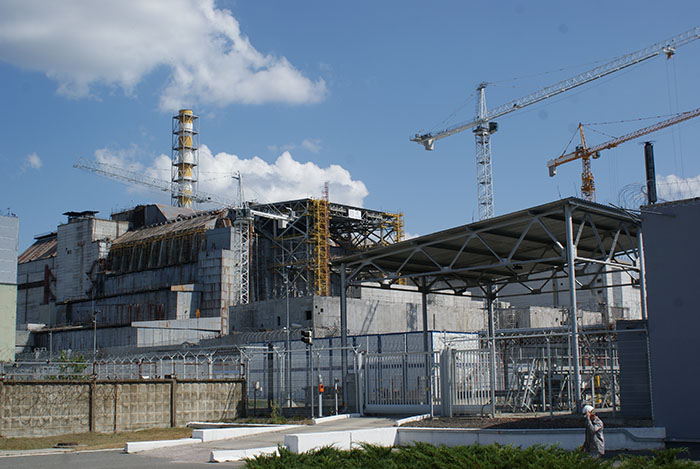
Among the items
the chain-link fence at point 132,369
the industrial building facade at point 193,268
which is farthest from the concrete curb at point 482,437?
the industrial building facade at point 193,268

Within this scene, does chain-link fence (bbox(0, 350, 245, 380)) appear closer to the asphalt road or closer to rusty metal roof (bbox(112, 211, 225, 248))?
the asphalt road

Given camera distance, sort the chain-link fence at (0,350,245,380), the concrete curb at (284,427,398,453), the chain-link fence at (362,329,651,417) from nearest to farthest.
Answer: the concrete curb at (284,427,398,453) → the chain-link fence at (362,329,651,417) → the chain-link fence at (0,350,245,380)

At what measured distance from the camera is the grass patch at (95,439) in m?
24.4

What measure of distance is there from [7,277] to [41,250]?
6187cm

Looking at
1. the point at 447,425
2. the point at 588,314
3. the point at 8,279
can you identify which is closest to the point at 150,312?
the point at 8,279

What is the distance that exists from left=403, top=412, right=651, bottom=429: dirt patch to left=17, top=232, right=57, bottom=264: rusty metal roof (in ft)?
304

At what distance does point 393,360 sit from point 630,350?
383 inches

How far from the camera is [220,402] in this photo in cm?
3272

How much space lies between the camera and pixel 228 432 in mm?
24484

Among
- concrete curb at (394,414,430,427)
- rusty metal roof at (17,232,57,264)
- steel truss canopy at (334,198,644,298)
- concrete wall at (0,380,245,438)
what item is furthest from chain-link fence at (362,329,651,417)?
rusty metal roof at (17,232,57,264)

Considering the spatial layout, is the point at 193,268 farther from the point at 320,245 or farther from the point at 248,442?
the point at 248,442

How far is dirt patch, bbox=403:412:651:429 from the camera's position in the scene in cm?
1959

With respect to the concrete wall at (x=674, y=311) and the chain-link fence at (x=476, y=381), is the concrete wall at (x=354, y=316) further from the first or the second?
the concrete wall at (x=674, y=311)

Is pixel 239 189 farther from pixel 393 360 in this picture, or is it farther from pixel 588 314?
pixel 393 360
